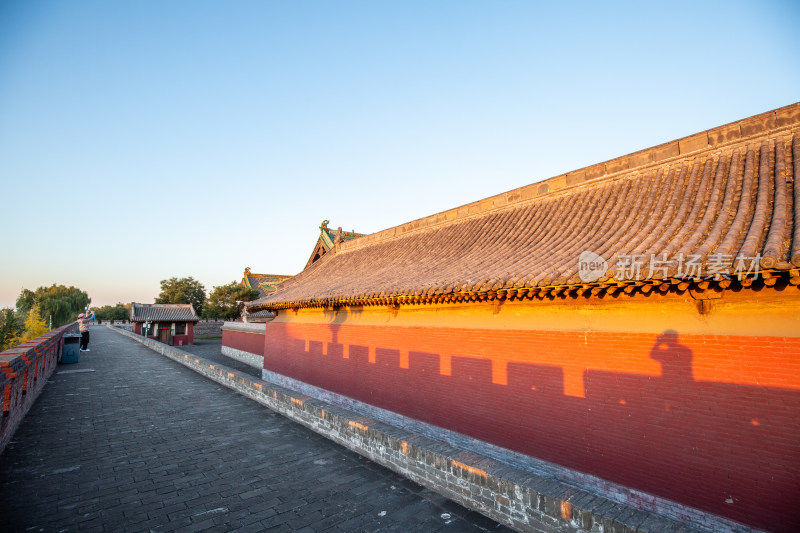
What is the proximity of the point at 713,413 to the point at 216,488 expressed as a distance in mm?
6061

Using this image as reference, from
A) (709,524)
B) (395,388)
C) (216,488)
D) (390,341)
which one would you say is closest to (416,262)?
(390,341)

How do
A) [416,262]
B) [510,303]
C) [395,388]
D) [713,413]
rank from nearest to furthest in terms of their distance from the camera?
[713,413], [510,303], [395,388], [416,262]

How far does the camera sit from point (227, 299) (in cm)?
3350

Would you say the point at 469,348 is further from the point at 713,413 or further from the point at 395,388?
the point at 713,413

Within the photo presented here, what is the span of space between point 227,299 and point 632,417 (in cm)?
3450

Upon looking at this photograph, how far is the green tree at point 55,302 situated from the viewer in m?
40.5

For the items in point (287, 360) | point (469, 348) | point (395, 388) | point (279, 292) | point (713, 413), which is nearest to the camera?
point (713, 413)

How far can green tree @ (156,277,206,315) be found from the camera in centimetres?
4762

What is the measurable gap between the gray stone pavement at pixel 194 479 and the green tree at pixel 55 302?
41948mm

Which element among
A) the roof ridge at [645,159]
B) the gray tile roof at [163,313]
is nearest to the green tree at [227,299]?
the gray tile roof at [163,313]

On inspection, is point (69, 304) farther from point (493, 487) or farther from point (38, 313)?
point (493, 487)

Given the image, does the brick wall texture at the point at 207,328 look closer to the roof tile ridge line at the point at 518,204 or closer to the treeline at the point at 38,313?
the treeline at the point at 38,313

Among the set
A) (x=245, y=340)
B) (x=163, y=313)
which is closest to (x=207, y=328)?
(x=163, y=313)

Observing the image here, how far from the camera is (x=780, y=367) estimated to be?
3791 millimetres
